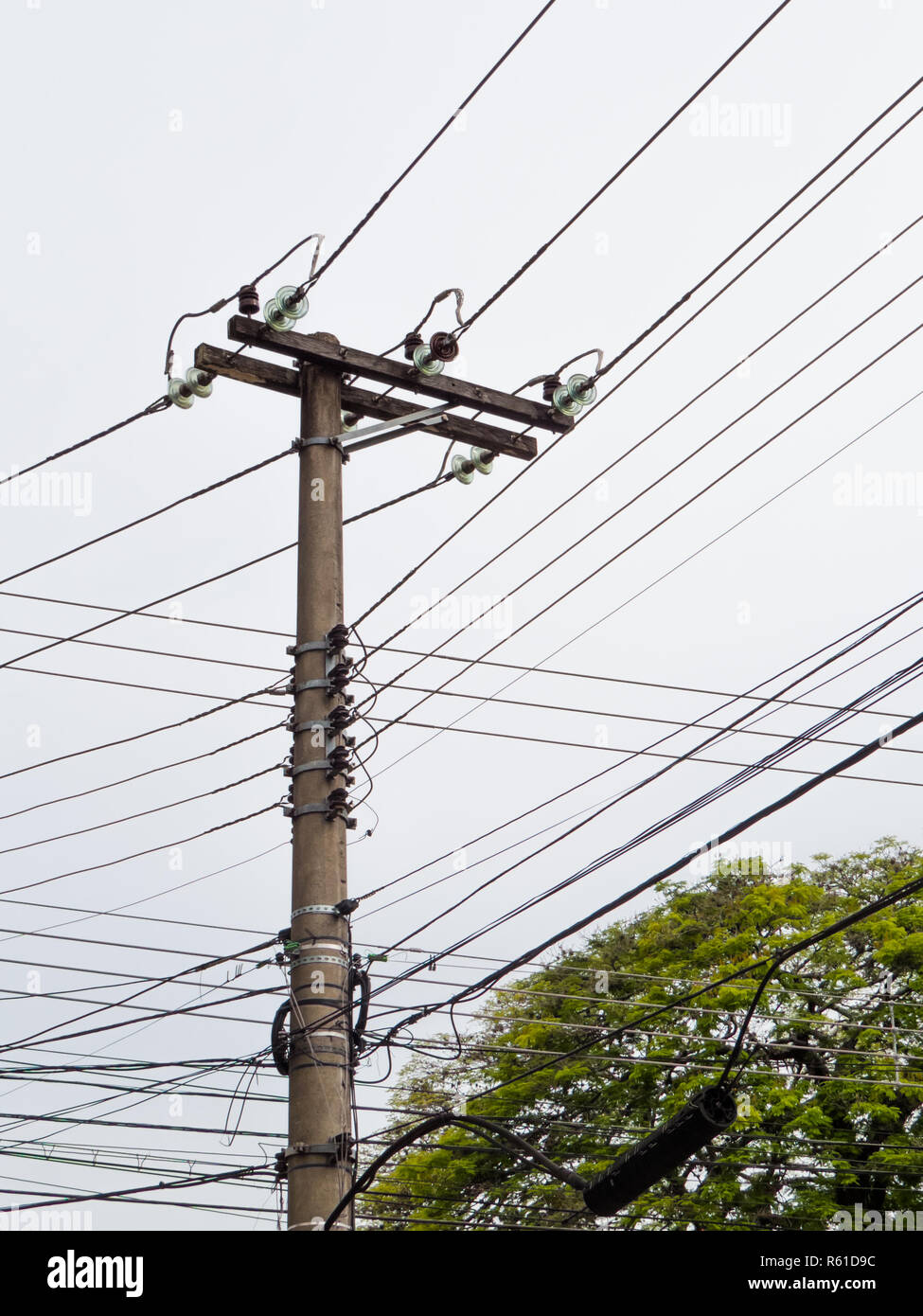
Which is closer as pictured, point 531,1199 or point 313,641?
point 313,641

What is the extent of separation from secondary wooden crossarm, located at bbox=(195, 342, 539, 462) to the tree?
11.7m

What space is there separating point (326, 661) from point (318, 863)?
4.99ft

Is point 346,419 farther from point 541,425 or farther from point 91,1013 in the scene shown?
point 91,1013

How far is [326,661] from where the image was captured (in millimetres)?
10555

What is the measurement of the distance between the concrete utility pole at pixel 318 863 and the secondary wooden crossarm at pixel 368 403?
21 cm

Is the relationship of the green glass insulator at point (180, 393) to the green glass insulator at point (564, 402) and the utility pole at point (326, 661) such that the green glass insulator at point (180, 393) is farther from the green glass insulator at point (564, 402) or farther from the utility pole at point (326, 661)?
the green glass insulator at point (564, 402)

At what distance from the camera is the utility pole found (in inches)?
372

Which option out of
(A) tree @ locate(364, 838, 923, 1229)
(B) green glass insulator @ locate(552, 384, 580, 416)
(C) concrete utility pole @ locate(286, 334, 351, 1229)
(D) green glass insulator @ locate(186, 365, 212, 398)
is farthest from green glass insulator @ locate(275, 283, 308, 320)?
(A) tree @ locate(364, 838, 923, 1229)

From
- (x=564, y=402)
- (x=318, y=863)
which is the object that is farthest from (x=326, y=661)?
(x=564, y=402)

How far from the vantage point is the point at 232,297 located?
1106 cm

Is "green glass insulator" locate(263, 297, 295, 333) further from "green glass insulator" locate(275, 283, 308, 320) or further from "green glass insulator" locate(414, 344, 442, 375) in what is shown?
"green glass insulator" locate(414, 344, 442, 375)
